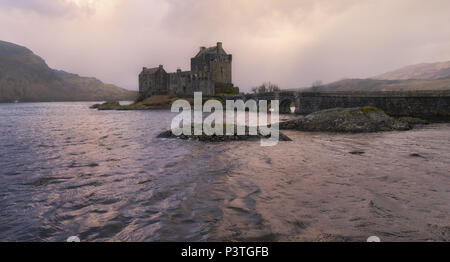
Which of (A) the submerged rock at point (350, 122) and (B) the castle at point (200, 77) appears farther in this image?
(B) the castle at point (200, 77)

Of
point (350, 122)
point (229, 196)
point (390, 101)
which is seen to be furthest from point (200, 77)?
point (229, 196)

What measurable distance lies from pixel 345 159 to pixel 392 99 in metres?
33.0

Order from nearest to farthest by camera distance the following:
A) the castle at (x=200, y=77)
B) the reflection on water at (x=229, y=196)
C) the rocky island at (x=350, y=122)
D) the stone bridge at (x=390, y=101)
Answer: the reflection on water at (x=229, y=196) → the rocky island at (x=350, y=122) → the stone bridge at (x=390, y=101) → the castle at (x=200, y=77)

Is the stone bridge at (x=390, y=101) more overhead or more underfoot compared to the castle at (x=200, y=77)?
more underfoot

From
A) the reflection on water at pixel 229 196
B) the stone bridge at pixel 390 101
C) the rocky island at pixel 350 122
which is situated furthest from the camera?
the stone bridge at pixel 390 101

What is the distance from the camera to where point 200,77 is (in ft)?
271

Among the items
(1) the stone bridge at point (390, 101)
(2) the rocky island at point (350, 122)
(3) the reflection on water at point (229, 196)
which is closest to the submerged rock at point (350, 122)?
(2) the rocky island at point (350, 122)

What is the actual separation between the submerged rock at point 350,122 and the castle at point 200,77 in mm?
57899

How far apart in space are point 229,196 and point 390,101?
39.2 meters

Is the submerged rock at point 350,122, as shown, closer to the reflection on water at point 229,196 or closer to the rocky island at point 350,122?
the rocky island at point 350,122

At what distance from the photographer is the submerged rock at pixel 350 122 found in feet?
71.7

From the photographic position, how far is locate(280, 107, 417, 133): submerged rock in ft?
71.7
